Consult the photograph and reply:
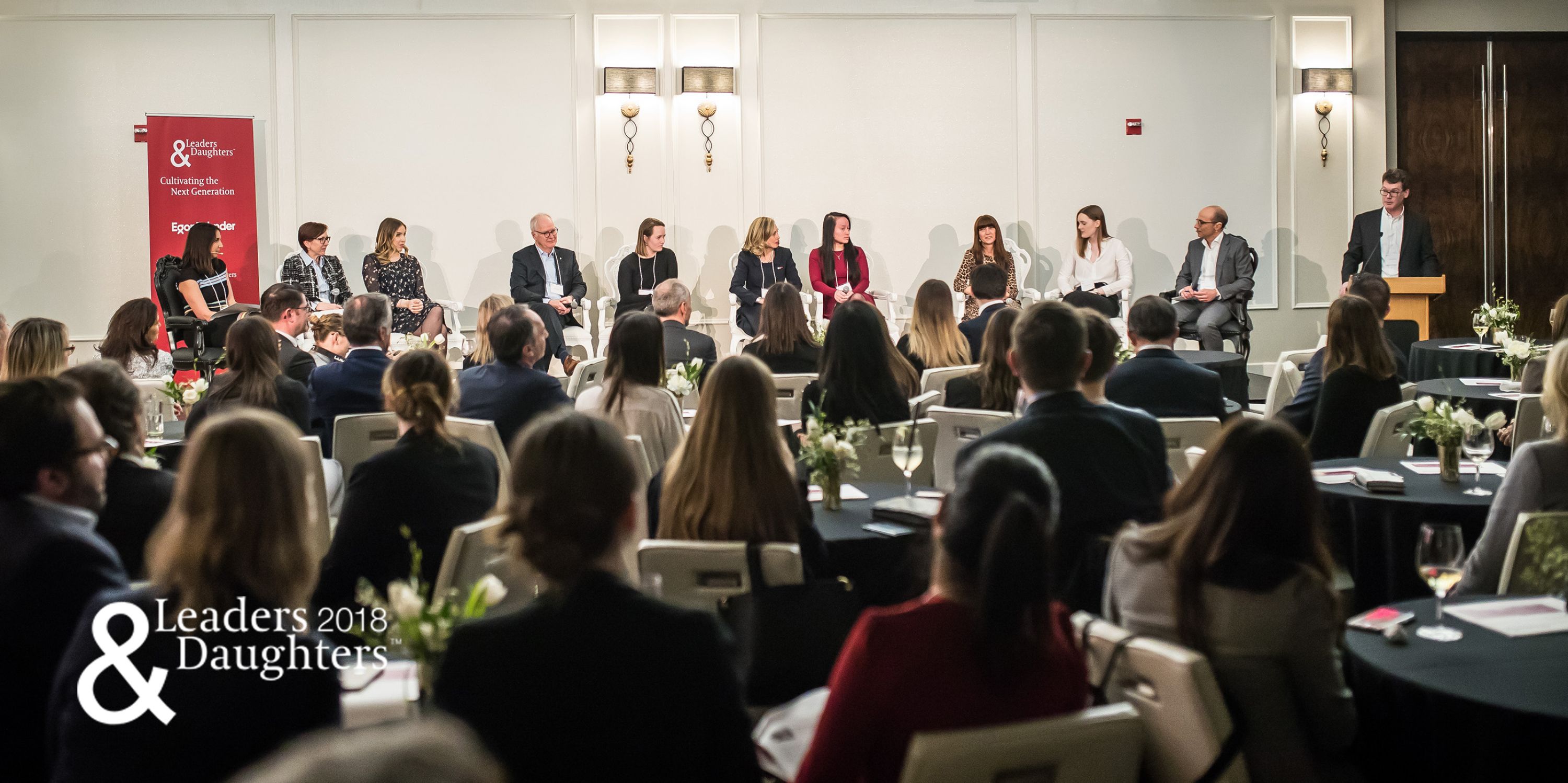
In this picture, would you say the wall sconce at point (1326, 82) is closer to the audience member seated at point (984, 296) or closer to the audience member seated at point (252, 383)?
the audience member seated at point (984, 296)

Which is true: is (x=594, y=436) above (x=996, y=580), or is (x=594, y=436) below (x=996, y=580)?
above

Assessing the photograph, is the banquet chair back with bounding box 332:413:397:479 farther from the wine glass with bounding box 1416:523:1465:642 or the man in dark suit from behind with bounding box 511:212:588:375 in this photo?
the man in dark suit from behind with bounding box 511:212:588:375

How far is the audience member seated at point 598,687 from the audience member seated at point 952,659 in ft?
0.56

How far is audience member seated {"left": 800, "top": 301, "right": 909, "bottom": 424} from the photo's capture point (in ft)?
16.1

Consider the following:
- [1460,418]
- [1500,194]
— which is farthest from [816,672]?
[1500,194]

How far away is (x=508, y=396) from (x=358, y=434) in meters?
0.62

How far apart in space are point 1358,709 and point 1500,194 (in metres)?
11.0

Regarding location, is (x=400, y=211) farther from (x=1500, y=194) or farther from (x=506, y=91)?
(x=1500, y=194)

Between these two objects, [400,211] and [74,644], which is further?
[400,211]

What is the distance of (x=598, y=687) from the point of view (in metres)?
1.79

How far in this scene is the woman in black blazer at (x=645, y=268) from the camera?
34.7ft

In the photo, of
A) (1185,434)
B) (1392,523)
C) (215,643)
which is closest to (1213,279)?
(1185,434)

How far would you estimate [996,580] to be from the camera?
192cm

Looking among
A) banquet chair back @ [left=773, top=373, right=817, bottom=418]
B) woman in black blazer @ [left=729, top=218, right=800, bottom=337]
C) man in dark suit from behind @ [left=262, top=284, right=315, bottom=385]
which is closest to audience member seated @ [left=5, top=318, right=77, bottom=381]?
man in dark suit from behind @ [left=262, top=284, right=315, bottom=385]
